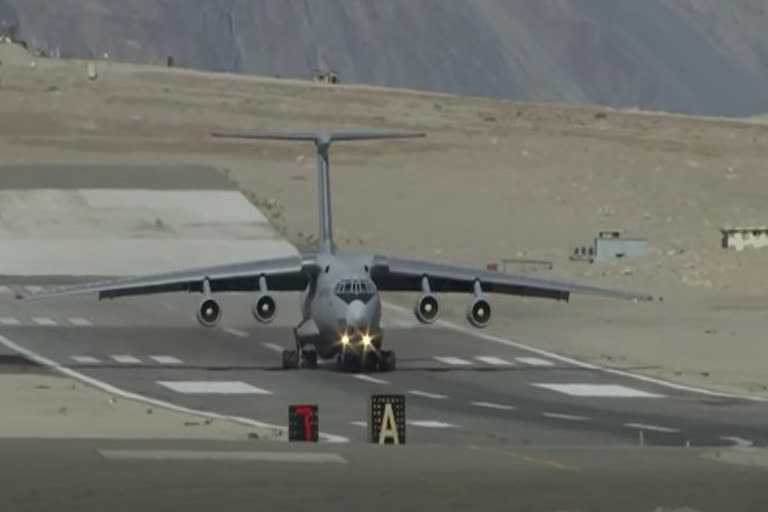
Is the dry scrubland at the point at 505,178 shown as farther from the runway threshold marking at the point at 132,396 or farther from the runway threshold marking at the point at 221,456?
the runway threshold marking at the point at 221,456

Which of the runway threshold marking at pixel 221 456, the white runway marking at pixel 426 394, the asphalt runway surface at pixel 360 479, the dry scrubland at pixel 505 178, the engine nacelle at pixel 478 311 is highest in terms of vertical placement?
the dry scrubland at pixel 505 178

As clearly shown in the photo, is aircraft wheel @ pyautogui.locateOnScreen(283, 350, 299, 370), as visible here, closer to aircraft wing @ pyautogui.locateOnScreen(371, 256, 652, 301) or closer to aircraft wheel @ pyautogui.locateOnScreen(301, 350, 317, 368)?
aircraft wheel @ pyautogui.locateOnScreen(301, 350, 317, 368)

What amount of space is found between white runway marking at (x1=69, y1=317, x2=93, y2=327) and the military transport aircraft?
801cm

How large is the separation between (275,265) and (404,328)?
10.4m

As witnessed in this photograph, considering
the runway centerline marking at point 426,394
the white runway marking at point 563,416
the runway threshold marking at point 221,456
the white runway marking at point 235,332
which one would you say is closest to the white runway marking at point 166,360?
the white runway marking at point 235,332

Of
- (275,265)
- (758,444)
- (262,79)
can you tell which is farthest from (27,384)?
(262,79)

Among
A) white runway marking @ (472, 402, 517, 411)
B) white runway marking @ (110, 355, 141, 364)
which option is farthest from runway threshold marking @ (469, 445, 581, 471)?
white runway marking @ (110, 355, 141, 364)

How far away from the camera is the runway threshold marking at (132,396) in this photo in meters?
41.2

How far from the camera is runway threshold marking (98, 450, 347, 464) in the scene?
29.6 metres

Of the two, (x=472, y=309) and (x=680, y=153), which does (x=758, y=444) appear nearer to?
(x=472, y=309)

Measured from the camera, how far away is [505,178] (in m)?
105

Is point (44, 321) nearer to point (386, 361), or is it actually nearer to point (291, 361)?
point (291, 361)

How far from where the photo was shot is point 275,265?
53.2 m

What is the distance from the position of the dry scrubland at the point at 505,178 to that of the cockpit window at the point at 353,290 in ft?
21.7
